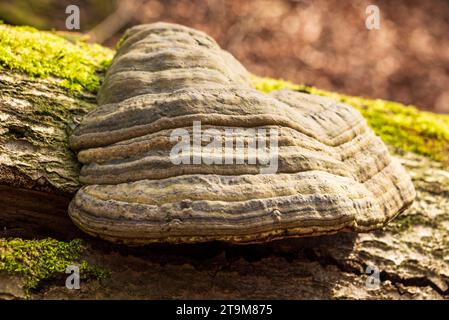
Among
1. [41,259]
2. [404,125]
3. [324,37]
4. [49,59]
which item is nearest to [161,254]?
[41,259]

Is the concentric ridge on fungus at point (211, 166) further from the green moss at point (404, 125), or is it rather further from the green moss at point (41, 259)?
the green moss at point (404, 125)

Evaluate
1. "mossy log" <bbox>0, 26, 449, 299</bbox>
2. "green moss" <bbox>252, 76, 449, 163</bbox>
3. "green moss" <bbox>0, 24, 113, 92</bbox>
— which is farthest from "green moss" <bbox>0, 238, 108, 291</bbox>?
"green moss" <bbox>252, 76, 449, 163</bbox>

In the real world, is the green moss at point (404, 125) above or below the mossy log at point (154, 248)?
above

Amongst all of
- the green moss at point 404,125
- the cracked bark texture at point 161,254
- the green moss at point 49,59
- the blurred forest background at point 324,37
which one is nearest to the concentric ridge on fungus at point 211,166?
the cracked bark texture at point 161,254

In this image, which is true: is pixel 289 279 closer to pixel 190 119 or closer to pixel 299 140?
pixel 299 140

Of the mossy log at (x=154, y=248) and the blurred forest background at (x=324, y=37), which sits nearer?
the mossy log at (x=154, y=248)
